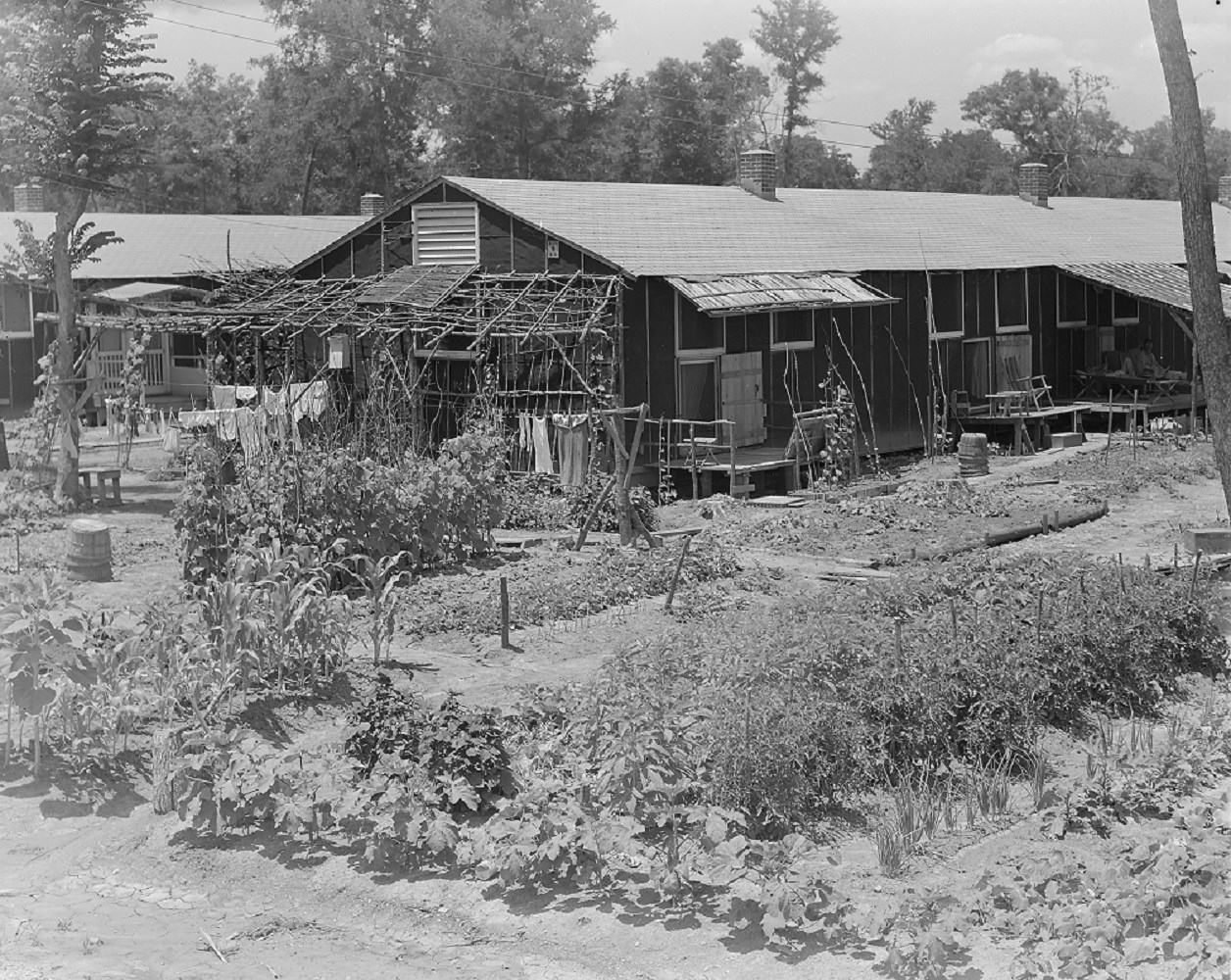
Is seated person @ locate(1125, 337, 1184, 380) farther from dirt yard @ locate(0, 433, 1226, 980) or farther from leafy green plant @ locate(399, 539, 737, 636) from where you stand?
dirt yard @ locate(0, 433, 1226, 980)

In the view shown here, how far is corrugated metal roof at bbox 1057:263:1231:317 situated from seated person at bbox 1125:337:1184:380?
1.71 metres

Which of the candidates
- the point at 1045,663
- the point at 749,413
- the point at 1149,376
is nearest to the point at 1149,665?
the point at 1045,663

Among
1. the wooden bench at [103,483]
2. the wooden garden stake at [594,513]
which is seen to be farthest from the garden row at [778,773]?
the wooden bench at [103,483]

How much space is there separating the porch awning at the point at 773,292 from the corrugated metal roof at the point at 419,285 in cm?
364

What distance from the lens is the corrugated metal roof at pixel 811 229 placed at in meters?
24.2

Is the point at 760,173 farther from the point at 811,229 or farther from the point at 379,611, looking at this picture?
the point at 379,611

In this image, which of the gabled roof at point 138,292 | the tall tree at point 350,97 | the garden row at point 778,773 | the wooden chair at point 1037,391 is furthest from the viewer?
the tall tree at point 350,97

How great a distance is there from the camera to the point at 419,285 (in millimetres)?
24172

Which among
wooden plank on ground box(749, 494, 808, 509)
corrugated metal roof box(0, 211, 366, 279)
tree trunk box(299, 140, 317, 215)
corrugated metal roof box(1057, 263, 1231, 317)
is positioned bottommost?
wooden plank on ground box(749, 494, 808, 509)

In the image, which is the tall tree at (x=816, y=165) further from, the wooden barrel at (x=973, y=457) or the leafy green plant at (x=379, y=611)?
the leafy green plant at (x=379, y=611)

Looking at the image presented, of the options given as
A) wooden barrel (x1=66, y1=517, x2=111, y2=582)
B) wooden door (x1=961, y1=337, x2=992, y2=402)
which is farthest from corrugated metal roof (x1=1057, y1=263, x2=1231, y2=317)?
wooden barrel (x1=66, y1=517, x2=111, y2=582)

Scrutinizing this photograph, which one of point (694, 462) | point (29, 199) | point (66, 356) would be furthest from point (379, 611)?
point (29, 199)

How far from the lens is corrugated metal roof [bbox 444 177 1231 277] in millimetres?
24219

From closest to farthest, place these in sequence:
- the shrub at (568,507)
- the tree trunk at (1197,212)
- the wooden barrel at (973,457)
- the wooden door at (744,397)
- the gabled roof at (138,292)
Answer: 1. the tree trunk at (1197,212)
2. the shrub at (568,507)
3. the wooden door at (744,397)
4. the wooden barrel at (973,457)
5. the gabled roof at (138,292)
